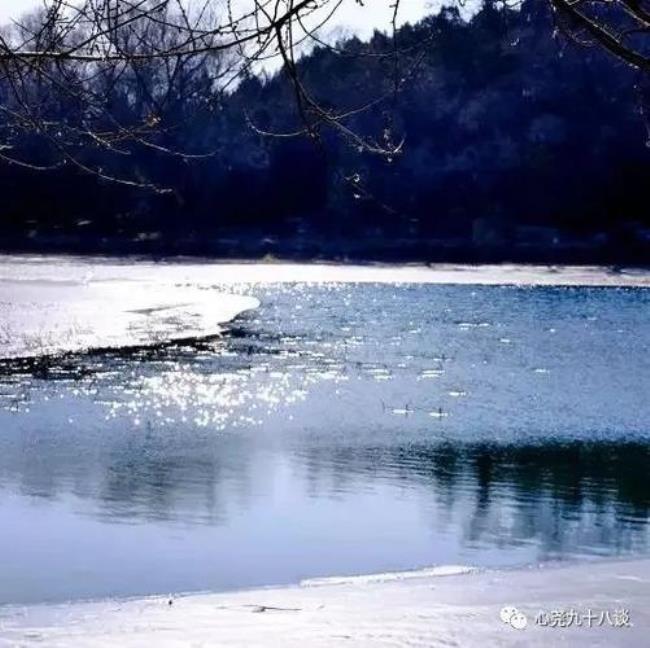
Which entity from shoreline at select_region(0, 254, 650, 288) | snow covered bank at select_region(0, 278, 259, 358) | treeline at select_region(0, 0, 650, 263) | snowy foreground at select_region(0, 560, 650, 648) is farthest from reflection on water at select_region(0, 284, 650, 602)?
treeline at select_region(0, 0, 650, 263)

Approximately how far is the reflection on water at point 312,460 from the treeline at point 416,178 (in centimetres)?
3590

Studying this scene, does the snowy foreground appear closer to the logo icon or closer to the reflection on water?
the logo icon

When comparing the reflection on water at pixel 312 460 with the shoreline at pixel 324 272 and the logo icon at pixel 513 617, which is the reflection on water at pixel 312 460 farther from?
the shoreline at pixel 324 272

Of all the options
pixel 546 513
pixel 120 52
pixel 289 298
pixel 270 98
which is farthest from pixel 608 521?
pixel 270 98

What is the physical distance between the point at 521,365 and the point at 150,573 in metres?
14.0

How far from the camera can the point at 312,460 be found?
13.9 m

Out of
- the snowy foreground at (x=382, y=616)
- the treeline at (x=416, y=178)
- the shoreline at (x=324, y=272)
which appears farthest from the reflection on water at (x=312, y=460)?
the treeline at (x=416, y=178)

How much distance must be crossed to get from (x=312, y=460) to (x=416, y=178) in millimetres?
50777

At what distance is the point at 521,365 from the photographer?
22578 millimetres

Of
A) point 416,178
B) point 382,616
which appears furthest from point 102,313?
point 416,178

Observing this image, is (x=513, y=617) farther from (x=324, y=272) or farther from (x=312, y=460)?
(x=324, y=272)

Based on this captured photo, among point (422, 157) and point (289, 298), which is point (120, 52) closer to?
point (289, 298)

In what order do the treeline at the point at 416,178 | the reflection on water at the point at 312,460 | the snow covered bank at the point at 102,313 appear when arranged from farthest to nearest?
the treeline at the point at 416,178, the snow covered bank at the point at 102,313, the reflection on water at the point at 312,460

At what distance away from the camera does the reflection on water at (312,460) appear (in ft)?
32.7
